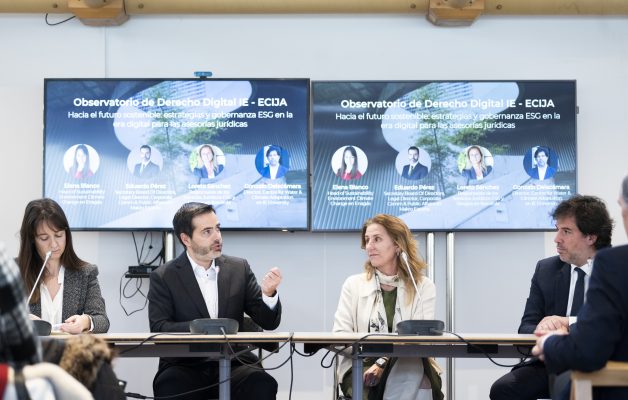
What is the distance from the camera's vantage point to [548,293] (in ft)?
14.9

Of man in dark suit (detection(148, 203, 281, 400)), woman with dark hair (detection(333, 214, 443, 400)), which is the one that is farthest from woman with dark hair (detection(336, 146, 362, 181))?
man in dark suit (detection(148, 203, 281, 400))

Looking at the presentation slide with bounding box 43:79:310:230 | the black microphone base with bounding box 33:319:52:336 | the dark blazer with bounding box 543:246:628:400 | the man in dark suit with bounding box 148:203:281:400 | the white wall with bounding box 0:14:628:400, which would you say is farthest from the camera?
the white wall with bounding box 0:14:628:400

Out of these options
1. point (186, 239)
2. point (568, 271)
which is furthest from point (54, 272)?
point (568, 271)

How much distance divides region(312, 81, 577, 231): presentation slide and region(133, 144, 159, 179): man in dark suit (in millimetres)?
968

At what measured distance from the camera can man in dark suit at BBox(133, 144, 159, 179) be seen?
575cm

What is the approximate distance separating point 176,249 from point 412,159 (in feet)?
5.07

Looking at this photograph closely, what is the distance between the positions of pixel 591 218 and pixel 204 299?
188 centimetres

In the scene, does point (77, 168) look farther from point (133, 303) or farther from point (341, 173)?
point (341, 173)

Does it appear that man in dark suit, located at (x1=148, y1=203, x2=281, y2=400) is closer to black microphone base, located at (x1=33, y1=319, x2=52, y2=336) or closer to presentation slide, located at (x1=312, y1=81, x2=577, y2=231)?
black microphone base, located at (x1=33, y1=319, x2=52, y2=336)

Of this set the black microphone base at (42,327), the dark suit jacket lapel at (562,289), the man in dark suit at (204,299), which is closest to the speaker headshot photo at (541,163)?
the dark suit jacket lapel at (562,289)

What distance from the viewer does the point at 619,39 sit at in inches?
237

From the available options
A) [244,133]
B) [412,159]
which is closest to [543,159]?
[412,159]

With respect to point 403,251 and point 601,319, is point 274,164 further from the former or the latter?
point 601,319

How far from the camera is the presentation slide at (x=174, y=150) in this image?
572cm
